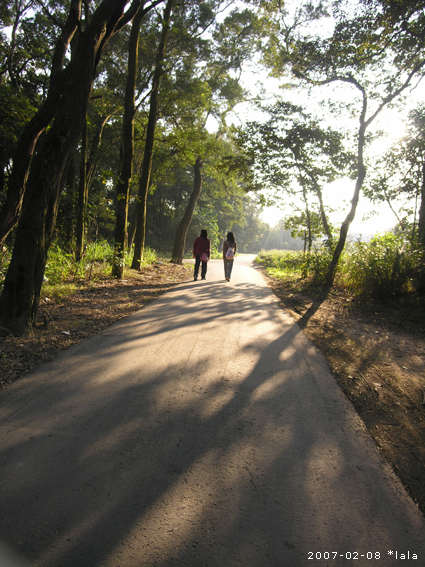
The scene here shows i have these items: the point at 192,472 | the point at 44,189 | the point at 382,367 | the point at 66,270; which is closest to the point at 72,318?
the point at 44,189

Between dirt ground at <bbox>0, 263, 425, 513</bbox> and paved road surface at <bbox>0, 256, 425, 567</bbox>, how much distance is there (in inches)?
8.4

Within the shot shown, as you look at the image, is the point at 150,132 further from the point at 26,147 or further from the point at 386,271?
the point at 386,271

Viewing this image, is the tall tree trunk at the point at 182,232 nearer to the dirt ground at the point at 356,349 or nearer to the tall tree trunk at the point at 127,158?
the tall tree trunk at the point at 127,158

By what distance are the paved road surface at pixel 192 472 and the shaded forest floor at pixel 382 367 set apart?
19 cm

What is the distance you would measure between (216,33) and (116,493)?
21.0 metres

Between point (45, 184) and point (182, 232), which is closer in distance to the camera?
point (45, 184)

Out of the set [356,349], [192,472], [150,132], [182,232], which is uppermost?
[150,132]

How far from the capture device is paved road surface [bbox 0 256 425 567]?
5.56 ft

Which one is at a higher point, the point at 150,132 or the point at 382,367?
the point at 150,132

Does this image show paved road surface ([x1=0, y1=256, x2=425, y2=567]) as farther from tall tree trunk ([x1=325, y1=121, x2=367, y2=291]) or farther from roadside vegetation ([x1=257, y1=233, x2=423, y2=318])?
tall tree trunk ([x1=325, y1=121, x2=367, y2=291])

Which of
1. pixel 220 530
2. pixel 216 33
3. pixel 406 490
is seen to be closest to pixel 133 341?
pixel 220 530

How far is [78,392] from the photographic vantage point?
3217 mm

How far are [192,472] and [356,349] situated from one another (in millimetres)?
3947

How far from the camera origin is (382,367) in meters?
4.55
